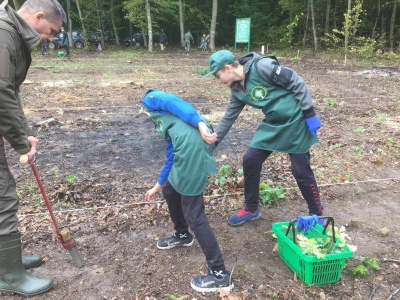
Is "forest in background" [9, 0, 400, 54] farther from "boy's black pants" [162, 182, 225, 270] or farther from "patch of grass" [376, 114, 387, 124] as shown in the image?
"boy's black pants" [162, 182, 225, 270]

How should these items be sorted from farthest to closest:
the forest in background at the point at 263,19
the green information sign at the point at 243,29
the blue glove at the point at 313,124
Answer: the forest in background at the point at 263,19
the green information sign at the point at 243,29
the blue glove at the point at 313,124

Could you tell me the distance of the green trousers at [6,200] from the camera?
8.31 ft

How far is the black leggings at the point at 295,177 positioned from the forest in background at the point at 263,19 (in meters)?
20.5

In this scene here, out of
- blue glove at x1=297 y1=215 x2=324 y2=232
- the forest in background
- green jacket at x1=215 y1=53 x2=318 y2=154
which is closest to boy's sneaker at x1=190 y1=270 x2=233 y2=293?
blue glove at x1=297 y1=215 x2=324 y2=232

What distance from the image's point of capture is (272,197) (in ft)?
13.6

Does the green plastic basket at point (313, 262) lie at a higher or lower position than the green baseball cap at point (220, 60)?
lower

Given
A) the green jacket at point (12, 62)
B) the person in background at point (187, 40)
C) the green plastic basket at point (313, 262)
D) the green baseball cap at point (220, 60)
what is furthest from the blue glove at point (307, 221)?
the person in background at point (187, 40)

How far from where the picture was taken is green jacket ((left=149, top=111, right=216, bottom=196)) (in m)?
2.50

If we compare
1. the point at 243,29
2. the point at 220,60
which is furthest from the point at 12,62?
the point at 243,29

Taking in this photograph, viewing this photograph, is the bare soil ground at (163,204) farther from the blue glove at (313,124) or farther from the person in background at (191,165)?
the blue glove at (313,124)

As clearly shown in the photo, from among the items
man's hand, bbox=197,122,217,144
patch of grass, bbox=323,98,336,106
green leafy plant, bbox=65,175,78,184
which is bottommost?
green leafy plant, bbox=65,175,78,184

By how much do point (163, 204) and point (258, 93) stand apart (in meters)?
1.71

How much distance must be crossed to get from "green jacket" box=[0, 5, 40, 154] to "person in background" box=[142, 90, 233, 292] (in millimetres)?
853

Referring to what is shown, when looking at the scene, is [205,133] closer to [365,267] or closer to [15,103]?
[15,103]
